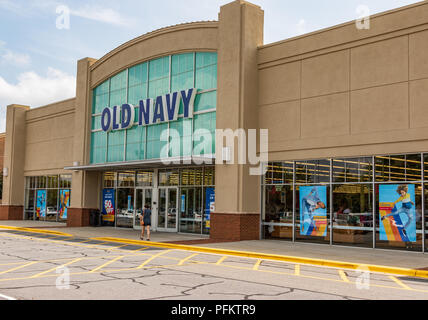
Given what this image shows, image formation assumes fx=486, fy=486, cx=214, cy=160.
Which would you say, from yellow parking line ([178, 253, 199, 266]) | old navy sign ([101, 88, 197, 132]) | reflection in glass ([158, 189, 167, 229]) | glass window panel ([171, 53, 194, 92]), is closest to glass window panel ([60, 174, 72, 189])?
old navy sign ([101, 88, 197, 132])

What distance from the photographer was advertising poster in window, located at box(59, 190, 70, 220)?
103 ft

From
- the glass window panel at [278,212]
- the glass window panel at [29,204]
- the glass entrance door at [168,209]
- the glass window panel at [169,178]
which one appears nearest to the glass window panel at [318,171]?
the glass window panel at [278,212]

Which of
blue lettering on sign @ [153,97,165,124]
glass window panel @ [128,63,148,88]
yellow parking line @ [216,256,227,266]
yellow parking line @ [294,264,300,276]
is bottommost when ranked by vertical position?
yellow parking line @ [216,256,227,266]

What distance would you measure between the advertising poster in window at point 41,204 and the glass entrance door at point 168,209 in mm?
12397

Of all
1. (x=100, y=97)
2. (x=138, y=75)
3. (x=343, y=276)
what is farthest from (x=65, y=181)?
(x=343, y=276)

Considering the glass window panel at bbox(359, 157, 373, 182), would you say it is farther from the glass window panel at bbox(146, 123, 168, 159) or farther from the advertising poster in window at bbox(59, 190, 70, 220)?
the advertising poster in window at bbox(59, 190, 70, 220)

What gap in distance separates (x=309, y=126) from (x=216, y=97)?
4.80 metres

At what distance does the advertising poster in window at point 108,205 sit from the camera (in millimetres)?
28066

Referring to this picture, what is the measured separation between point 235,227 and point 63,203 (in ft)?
51.5

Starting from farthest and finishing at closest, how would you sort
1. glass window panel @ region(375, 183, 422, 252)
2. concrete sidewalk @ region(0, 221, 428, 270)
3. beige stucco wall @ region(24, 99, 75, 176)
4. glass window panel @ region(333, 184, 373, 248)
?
beige stucco wall @ region(24, 99, 75, 176), glass window panel @ region(333, 184, 373, 248), glass window panel @ region(375, 183, 422, 252), concrete sidewalk @ region(0, 221, 428, 270)

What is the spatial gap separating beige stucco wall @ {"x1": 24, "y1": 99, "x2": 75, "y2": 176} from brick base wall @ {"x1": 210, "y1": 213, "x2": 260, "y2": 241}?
1401 cm

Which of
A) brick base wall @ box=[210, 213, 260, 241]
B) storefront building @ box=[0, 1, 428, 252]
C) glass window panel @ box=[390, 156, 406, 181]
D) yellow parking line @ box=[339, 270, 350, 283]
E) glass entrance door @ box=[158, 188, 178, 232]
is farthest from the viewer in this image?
glass entrance door @ box=[158, 188, 178, 232]

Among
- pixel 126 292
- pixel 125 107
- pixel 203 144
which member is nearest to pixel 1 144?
pixel 125 107

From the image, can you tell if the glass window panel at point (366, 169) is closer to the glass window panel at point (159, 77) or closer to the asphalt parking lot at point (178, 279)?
the asphalt parking lot at point (178, 279)
